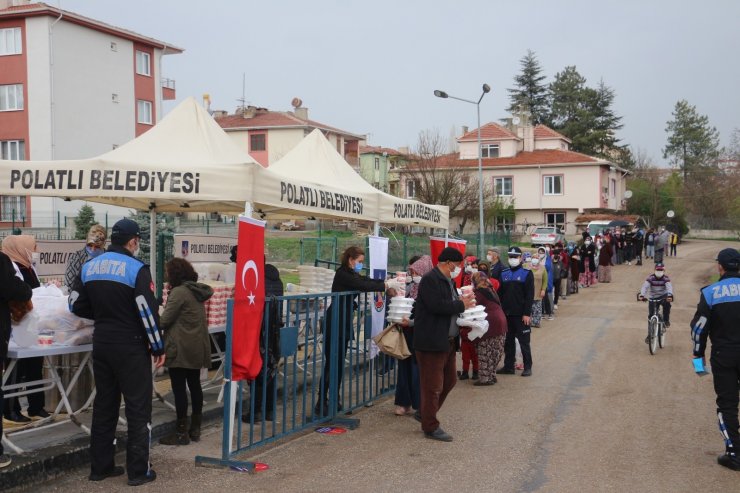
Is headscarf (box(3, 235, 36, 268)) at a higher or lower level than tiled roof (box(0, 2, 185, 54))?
lower

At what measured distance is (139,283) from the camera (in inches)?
239

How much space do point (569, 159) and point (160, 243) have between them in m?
53.4

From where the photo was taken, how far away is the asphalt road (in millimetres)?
6340

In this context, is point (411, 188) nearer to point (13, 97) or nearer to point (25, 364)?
point (13, 97)

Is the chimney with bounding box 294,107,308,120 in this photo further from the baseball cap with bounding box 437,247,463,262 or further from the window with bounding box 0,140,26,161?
the baseball cap with bounding box 437,247,463,262

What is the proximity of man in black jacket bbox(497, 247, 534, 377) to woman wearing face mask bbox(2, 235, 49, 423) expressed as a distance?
22.6 feet

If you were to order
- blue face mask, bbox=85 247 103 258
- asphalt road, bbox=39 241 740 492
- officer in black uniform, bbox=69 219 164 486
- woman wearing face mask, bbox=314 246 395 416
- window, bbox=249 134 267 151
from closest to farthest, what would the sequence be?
officer in black uniform, bbox=69 219 164 486, asphalt road, bbox=39 241 740 492, woman wearing face mask, bbox=314 246 395 416, blue face mask, bbox=85 247 103 258, window, bbox=249 134 267 151

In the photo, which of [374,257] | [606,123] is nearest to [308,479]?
[374,257]

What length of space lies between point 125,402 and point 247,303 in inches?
50.9

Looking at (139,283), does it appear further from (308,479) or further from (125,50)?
(125,50)

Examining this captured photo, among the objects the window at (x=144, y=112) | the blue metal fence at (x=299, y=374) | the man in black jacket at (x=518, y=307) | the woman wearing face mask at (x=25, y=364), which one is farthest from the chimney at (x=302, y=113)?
the woman wearing face mask at (x=25, y=364)

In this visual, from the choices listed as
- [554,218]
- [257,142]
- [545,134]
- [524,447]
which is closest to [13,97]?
[257,142]

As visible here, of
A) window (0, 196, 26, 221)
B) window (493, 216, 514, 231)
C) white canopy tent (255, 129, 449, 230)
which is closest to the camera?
white canopy tent (255, 129, 449, 230)

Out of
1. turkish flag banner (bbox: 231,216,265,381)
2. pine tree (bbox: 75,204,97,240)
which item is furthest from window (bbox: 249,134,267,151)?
turkish flag banner (bbox: 231,216,265,381)
